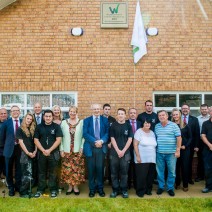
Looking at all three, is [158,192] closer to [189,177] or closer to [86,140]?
[189,177]

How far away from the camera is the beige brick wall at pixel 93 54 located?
28.0 ft

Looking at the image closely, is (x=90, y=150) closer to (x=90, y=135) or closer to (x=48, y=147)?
(x=90, y=135)

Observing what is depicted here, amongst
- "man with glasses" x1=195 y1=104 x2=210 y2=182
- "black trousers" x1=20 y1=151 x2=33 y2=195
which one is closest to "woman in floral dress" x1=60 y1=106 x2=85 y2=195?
"black trousers" x1=20 y1=151 x2=33 y2=195

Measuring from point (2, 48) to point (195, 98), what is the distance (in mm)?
5148

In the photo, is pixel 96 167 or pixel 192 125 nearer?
pixel 96 167

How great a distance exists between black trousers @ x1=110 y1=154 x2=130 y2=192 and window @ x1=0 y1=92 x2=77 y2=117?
2.34 meters

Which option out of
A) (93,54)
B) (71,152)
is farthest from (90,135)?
(93,54)

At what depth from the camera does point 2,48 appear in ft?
28.1

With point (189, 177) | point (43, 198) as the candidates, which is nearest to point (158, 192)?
point (189, 177)

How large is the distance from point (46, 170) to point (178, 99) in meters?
3.90

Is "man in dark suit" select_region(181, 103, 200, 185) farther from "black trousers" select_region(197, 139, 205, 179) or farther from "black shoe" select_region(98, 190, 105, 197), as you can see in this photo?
"black shoe" select_region(98, 190, 105, 197)

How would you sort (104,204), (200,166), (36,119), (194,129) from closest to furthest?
(104,204) → (36,119) → (194,129) → (200,166)

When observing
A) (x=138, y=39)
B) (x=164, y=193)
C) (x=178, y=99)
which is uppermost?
(x=138, y=39)

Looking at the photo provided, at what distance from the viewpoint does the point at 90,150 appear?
6895 millimetres
